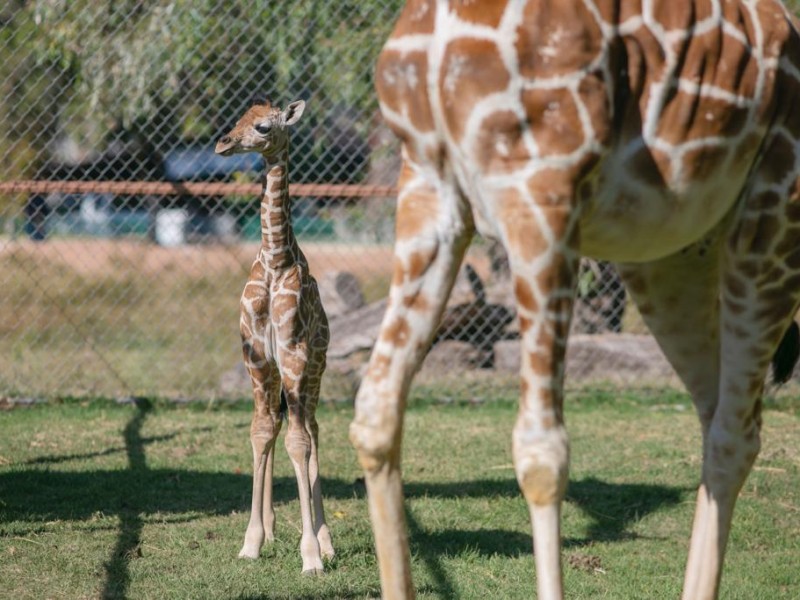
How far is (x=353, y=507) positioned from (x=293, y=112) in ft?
7.08

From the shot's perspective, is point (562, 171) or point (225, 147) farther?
point (225, 147)

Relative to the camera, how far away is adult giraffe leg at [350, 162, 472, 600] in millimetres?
2979

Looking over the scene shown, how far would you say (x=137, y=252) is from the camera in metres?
13.2

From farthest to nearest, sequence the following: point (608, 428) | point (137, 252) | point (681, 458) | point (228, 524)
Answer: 1. point (137, 252)
2. point (608, 428)
3. point (681, 458)
4. point (228, 524)

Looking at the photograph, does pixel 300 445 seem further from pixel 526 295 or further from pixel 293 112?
pixel 526 295

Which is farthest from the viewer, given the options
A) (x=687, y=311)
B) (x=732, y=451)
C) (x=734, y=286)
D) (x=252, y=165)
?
(x=252, y=165)

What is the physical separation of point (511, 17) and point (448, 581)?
271cm

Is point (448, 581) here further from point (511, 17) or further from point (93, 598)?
point (511, 17)

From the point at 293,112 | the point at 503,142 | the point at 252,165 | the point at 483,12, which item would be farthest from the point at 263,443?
the point at 252,165

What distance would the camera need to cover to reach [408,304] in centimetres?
301

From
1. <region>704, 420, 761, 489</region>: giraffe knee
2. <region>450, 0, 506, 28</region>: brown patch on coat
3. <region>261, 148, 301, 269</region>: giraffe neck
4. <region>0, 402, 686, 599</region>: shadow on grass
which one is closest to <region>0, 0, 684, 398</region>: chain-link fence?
<region>0, 402, 686, 599</region>: shadow on grass

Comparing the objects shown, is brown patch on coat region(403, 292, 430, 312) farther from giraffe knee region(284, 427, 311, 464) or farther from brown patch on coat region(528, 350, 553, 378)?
giraffe knee region(284, 427, 311, 464)

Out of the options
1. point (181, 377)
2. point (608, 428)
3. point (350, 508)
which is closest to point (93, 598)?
point (350, 508)

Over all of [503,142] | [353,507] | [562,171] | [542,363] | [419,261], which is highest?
[503,142]
